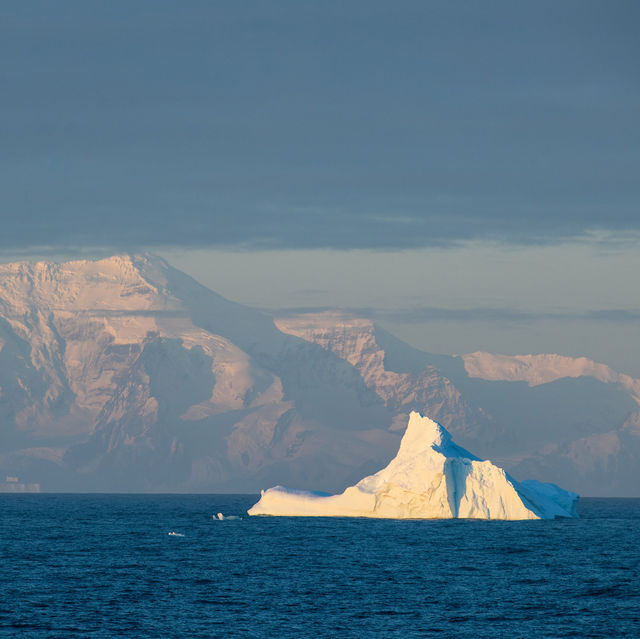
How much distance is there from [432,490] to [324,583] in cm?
5402

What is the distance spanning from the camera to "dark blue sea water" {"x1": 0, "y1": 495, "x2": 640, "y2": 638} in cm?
6250

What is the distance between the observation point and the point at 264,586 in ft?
255

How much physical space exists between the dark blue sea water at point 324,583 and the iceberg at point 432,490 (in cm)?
444

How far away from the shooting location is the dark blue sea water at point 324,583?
205 ft

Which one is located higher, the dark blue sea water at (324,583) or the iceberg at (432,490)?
the iceberg at (432,490)

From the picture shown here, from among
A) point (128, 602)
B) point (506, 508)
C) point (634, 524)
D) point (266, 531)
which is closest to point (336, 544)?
point (266, 531)

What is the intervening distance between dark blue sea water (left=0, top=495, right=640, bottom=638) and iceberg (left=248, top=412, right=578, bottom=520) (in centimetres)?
444

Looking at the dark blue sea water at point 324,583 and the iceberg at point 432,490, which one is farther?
the iceberg at point 432,490

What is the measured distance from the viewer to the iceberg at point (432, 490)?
427 ft

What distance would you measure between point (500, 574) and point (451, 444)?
163 feet

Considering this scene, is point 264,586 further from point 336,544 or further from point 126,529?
point 126,529

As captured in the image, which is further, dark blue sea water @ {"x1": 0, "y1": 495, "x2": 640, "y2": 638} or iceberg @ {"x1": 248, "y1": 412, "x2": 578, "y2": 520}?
iceberg @ {"x1": 248, "y1": 412, "x2": 578, "y2": 520}

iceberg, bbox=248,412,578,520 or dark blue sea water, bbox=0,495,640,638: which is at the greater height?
iceberg, bbox=248,412,578,520

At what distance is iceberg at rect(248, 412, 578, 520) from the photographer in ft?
427
